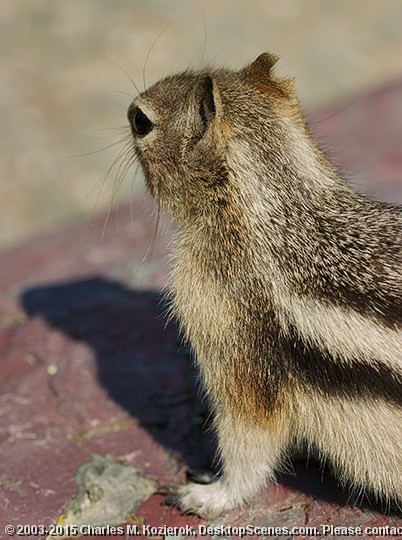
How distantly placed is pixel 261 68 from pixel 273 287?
1.08 meters

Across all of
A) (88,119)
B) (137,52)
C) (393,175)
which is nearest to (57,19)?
(137,52)

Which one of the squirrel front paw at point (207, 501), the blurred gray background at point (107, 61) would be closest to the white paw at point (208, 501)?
the squirrel front paw at point (207, 501)

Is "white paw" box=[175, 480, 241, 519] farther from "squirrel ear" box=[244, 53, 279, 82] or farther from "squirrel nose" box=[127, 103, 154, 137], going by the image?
"squirrel ear" box=[244, 53, 279, 82]

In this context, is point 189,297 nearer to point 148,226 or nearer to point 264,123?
point 264,123

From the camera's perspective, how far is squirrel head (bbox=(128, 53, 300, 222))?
11.5ft

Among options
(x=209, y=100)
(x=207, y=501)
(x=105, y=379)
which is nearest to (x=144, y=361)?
(x=105, y=379)

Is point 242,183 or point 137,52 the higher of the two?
point 137,52

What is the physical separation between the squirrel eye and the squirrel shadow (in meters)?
0.95

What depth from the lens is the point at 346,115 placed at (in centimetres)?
696

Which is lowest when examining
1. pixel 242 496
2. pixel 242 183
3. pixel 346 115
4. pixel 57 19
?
pixel 242 496

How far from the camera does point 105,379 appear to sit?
4570 mm

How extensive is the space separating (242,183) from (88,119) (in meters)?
6.48

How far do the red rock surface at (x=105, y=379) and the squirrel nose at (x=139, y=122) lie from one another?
1.72 ft

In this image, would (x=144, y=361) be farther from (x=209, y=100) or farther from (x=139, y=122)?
(x=209, y=100)
